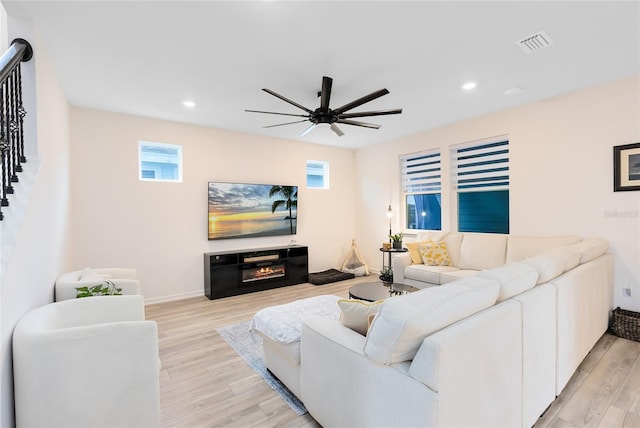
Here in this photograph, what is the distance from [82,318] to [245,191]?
3.42 metres

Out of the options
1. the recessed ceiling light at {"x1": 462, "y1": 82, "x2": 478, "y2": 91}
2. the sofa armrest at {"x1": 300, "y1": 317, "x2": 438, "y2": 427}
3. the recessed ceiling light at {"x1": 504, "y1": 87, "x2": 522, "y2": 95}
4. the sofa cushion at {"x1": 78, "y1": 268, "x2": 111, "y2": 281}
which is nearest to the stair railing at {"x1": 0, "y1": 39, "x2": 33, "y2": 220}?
the sofa cushion at {"x1": 78, "y1": 268, "x2": 111, "y2": 281}

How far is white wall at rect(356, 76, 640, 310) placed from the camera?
3.29 m

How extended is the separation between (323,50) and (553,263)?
2473mm

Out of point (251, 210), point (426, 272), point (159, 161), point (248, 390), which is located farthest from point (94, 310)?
point (426, 272)

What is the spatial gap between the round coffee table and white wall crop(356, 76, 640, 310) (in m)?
2.12

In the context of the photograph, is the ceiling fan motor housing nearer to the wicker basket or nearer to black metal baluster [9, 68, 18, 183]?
black metal baluster [9, 68, 18, 183]

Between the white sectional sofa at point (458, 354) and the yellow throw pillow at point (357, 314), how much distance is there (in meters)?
0.06

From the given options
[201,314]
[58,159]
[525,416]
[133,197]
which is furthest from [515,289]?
[133,197]

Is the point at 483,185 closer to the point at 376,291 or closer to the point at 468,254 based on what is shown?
the point at 468,254

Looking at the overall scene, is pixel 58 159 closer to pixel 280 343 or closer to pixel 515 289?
pixel 280 343

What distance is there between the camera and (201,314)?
393cm

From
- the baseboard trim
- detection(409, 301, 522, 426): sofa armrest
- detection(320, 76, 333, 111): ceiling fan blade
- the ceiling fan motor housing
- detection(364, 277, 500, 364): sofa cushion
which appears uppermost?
detection(320, 76, 333, 111): ceiling fan blade

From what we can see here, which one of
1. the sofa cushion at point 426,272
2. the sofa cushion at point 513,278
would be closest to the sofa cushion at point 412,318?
the sofa cushion at point 513,278

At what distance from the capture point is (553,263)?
7.15 feet
